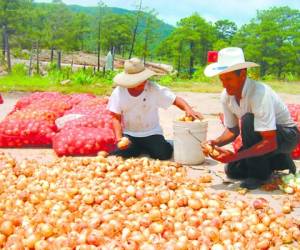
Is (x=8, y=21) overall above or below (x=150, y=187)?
above

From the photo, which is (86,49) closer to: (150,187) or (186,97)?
(186,97)

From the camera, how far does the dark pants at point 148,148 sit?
4793 mm

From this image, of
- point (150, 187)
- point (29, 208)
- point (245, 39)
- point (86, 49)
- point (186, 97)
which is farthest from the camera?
point (86, 49)

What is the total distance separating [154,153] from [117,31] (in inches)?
1226

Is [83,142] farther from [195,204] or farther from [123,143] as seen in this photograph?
[195,204]

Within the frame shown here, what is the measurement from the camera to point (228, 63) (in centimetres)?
344

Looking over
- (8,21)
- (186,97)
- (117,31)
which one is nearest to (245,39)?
(117,31)

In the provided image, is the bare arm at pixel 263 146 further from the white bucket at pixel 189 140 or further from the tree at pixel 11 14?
the tree at pixel 11 14

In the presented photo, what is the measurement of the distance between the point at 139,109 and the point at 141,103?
7 cm

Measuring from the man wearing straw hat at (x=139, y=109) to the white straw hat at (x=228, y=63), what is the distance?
1053mm

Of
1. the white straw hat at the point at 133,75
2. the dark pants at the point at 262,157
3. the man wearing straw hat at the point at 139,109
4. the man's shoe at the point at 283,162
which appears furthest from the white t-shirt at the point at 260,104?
the white straw hat at the point at 133,75

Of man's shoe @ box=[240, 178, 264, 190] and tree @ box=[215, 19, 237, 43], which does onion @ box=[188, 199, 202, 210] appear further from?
tree @ box=[215, 19, 237, 43]

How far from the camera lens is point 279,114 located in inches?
144

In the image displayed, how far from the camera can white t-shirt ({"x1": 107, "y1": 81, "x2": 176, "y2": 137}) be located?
466 centimetres
